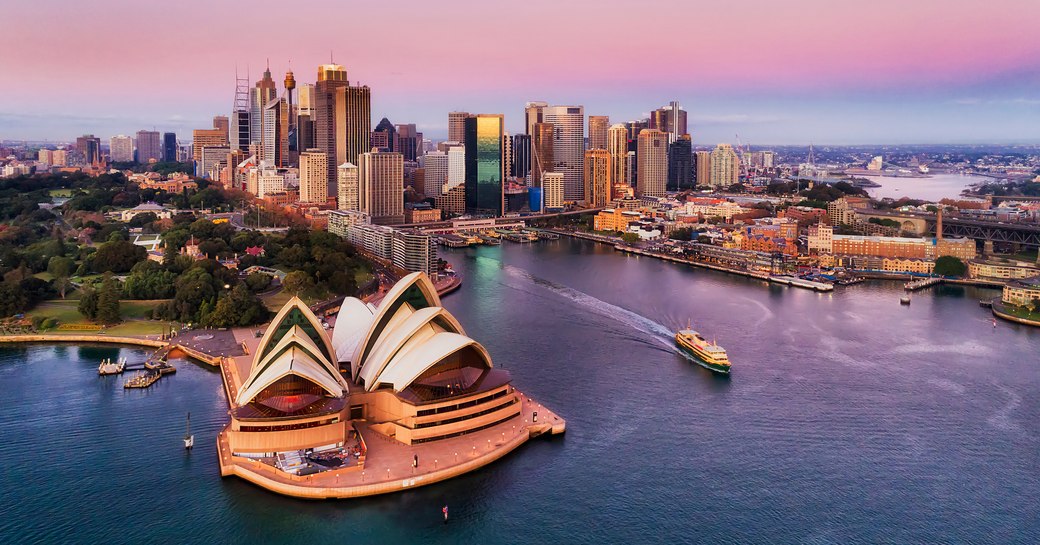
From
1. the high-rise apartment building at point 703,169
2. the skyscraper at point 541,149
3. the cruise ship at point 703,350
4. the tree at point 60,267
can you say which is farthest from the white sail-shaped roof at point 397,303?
the high-rise apartment building at point 703,169

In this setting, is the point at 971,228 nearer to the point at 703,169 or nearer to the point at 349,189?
the point at 349,189

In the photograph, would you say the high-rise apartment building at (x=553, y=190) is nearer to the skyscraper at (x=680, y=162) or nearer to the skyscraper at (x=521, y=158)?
the skyscraper at (x=521, y=158)

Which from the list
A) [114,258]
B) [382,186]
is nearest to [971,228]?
[382,186]

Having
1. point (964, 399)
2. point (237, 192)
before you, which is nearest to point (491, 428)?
point (964, 399)

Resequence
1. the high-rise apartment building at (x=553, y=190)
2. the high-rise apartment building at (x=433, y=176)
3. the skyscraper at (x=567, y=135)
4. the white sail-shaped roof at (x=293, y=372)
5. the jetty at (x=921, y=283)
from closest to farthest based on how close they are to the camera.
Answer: the white sail-shaped roof at (x=293, y=372) < the jetty at (x=921, y=283) < the high-rise apartment building at (x=553, y=190) < the high-rise apartment building at (x=433, y=176) < the skyscraper at (x=567, y=135)

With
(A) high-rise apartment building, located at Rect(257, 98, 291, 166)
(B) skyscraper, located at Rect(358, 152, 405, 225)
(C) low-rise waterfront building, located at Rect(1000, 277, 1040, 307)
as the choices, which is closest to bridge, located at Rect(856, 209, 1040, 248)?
(C) low-rise waterfront building, located at Rect(1000, 277, 1040, 307)

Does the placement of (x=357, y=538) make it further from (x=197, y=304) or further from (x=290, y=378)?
(x=197, y=304)

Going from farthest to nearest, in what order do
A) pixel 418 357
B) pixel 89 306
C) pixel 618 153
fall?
pixel 618 153 → pixel 89 306 → pixel 418 357
